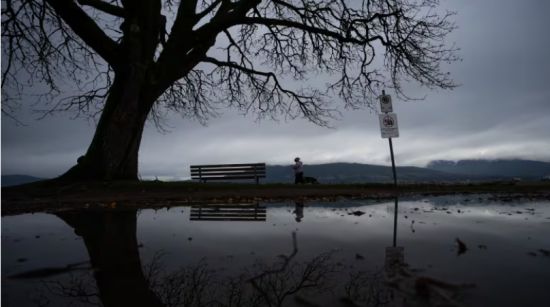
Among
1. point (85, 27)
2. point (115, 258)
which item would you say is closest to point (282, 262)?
point (115, 258)

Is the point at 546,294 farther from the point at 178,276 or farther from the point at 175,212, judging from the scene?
the point at 175,212

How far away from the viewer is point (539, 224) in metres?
4.18

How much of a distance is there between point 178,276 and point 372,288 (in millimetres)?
1246

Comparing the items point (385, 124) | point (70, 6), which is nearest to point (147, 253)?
point (385, 124)

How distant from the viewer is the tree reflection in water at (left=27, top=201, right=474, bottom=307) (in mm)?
1891

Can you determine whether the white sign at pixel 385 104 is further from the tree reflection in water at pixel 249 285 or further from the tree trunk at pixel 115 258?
the tree reflection in water at pixel 249 285

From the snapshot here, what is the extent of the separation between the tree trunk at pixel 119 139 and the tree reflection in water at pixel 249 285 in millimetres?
9071

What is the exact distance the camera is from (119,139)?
11211 mm

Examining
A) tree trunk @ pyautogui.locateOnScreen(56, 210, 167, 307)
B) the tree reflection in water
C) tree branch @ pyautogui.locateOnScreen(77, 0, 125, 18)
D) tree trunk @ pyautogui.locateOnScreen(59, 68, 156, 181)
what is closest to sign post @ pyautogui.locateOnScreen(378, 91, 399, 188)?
tree trunk @ pyautogui.locateOnScreen(59, 68, 156, 181)

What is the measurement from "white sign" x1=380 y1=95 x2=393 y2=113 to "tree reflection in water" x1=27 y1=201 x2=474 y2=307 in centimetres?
857

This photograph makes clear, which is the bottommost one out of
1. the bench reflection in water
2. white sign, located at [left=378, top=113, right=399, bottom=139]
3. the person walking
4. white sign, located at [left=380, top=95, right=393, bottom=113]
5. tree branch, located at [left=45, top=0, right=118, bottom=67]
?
the bench reflection in water

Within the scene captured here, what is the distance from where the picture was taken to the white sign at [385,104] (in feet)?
35.1

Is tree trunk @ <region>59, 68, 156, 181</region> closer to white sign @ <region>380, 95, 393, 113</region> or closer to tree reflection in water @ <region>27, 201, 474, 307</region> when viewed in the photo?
white sign @ <region>380, 95, 393, 113</region>

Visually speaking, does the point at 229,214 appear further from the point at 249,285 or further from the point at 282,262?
the point at 249,285
